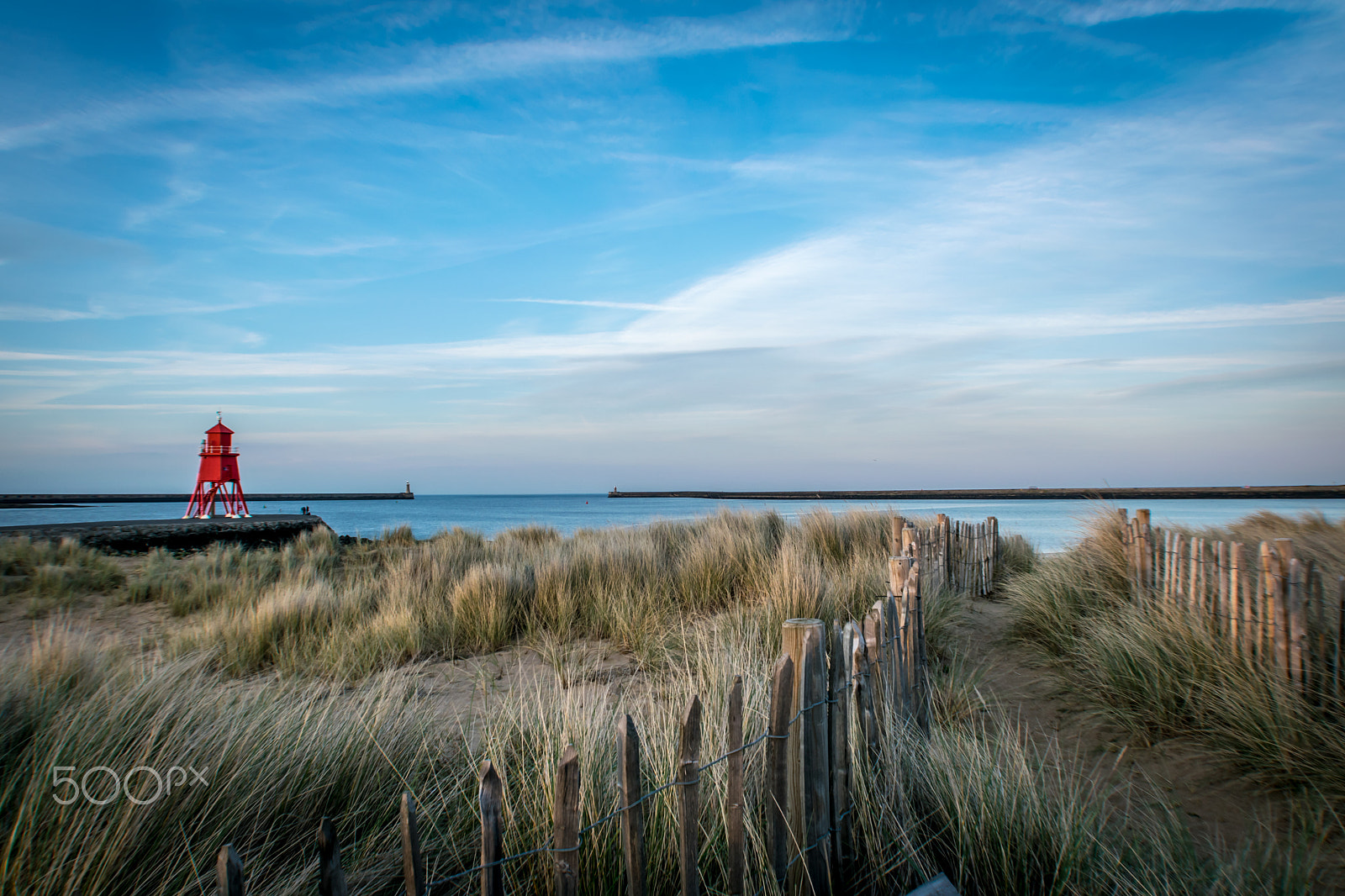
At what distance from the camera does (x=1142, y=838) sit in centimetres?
256

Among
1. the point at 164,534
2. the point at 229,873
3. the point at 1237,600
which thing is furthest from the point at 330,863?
the point at 164,534

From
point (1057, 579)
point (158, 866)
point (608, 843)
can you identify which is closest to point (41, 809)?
point (158, 866)

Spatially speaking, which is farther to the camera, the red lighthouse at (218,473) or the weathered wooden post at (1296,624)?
the red lighthouse at (218,473)

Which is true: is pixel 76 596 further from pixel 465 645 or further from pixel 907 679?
pixel 907 679

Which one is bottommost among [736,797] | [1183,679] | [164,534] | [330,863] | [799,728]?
[1183,679]

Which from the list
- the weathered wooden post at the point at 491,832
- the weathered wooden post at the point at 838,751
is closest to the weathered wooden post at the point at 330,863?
the weathered wooden post at the point at 491,832

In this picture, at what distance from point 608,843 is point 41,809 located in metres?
1.82

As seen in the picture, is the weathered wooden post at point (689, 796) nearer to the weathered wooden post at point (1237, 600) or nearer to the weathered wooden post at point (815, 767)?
the weathered wooden post at point (815, 767)

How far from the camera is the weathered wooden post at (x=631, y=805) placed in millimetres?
1558

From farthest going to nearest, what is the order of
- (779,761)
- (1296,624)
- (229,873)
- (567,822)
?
(1296,624) → (779,761) → (567,822) → (229,873)

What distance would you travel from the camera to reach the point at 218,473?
24.2m

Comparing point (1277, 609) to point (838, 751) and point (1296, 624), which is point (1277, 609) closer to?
point (1296, 624)

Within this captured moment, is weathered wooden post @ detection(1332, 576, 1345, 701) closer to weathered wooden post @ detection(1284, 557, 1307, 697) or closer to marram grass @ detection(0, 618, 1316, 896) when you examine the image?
weathered wooden post @ detection(1284, 557, 1307, 697)

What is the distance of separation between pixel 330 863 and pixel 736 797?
1.11m
